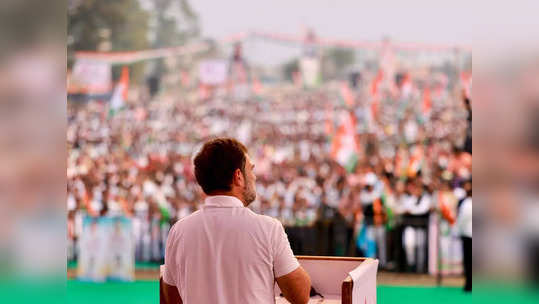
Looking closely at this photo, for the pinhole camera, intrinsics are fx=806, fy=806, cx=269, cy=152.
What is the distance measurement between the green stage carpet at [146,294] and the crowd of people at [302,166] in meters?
0.55

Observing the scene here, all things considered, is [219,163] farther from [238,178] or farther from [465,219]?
[465,219]

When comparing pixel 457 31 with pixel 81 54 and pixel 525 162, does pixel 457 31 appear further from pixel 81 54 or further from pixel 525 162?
pixel 525 162

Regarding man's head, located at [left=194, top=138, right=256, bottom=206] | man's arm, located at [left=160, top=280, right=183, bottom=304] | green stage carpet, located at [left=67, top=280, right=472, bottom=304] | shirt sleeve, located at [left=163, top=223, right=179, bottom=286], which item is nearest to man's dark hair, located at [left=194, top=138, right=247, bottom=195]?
man's head, located at [left=194, top=138, right=256, bottom=206]

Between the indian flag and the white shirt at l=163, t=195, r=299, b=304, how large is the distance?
24.7 ft

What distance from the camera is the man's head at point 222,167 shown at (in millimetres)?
1998

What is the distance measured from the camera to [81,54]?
33.9 ft

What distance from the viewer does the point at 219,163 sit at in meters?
2.00

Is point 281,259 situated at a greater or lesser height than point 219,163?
lesser

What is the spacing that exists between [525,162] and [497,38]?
0.26 m

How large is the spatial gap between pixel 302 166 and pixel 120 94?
8.24 ft

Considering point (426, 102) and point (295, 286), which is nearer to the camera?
point (295, 286)

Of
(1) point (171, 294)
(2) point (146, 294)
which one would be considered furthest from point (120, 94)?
(1) point (171, 294)

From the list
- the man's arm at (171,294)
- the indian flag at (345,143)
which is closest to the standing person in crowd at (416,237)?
the indian flag at (345,143)

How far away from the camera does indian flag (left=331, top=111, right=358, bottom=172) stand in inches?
379
